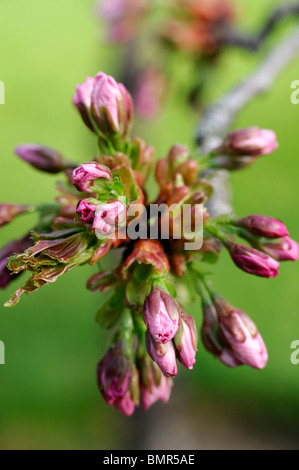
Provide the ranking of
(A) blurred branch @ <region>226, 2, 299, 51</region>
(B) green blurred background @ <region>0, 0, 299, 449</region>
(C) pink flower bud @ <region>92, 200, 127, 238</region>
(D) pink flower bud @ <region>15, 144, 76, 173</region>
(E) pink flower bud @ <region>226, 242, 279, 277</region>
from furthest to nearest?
(B) green blurred background @ <region>0, 0, 299, 449</region> < (A) blurred branch @ <region>226, 2, 299, 51</region> < (D) pink flower bud @ <region>15, 144, 76, 173</region> < (E) pink flower bud @ <region>226, 242, 279, 277</region> < (C) pink flower bud @ <region>92, 200, 127, 238</region>

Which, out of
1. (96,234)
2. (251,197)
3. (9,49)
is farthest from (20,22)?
(96,234)

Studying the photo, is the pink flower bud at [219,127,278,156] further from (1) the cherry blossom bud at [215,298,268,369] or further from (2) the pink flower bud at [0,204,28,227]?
(2) the pink flower bud at [0,204,28,227]

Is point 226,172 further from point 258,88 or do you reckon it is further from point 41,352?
point 41,352

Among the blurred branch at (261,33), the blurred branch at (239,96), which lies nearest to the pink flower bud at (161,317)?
the blurred branch at (239,96)

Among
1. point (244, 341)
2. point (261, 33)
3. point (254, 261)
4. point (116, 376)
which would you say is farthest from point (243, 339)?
point (261, 33)

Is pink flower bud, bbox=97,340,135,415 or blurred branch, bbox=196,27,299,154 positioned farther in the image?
blurred branch, bbox=196,27,299,154

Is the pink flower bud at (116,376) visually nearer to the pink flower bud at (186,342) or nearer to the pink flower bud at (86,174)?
the pink flower bud at (186,342)

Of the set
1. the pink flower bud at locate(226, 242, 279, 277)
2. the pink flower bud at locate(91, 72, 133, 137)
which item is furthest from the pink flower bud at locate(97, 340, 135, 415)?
A: the pink flower bud at locate(91, 72, 133, 137)
